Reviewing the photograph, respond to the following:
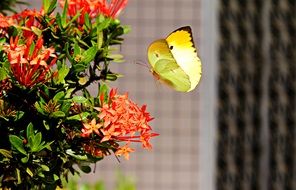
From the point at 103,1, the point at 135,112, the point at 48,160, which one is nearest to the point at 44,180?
the point at 48,160

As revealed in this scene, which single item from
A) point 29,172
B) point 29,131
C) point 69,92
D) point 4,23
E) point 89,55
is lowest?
point 29,172

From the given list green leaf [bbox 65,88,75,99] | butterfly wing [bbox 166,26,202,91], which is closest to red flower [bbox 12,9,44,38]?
green leaf [bbox 65,88,75,99]

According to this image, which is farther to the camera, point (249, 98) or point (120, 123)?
point (249, 98)

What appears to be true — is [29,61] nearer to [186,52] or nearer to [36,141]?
[36,141]

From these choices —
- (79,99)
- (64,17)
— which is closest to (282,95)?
(64,17)

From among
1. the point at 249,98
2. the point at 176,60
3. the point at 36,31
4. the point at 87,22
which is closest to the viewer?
the point at 176,60

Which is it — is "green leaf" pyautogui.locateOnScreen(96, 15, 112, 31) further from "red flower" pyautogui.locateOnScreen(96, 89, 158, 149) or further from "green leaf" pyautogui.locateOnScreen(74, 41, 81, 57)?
"red flower" pyautogui.locateOnScreen(96, 89, 158, 149)
